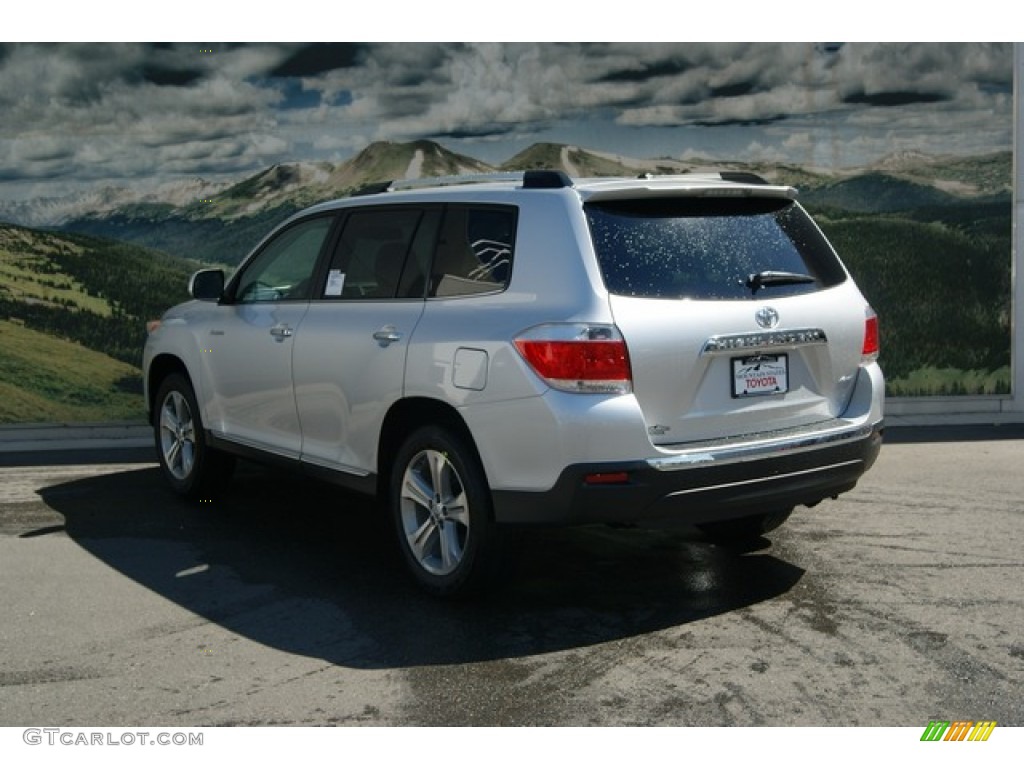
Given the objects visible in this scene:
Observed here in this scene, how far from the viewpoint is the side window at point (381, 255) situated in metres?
6.10

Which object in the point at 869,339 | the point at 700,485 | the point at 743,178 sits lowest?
the point at 700,485

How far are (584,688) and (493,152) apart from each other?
7.26m

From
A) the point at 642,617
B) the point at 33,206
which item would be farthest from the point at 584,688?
the point at 33,206

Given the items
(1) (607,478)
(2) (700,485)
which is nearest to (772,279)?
(2) (700,485)

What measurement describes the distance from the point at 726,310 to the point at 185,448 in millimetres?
4014

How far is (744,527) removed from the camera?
6723 millimetres

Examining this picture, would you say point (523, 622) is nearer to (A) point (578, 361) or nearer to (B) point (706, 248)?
(A) point (578, 361)

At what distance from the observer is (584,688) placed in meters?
4.71

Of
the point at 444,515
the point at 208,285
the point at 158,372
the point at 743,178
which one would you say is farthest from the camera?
the point at 158,372

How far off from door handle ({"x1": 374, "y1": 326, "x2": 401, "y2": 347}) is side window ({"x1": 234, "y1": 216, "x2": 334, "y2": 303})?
90 cm

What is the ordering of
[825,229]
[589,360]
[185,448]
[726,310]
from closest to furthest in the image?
[589,360] < [726,310] < [185,448] < [825,229]

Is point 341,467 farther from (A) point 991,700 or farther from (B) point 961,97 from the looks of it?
(B) point 961,97

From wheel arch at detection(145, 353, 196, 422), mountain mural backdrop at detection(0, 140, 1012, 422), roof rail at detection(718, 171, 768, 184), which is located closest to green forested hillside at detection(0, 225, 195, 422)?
mountain mural backdrop at detection(0, 140, 1012, 422)

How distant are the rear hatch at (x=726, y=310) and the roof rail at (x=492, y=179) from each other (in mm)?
223
